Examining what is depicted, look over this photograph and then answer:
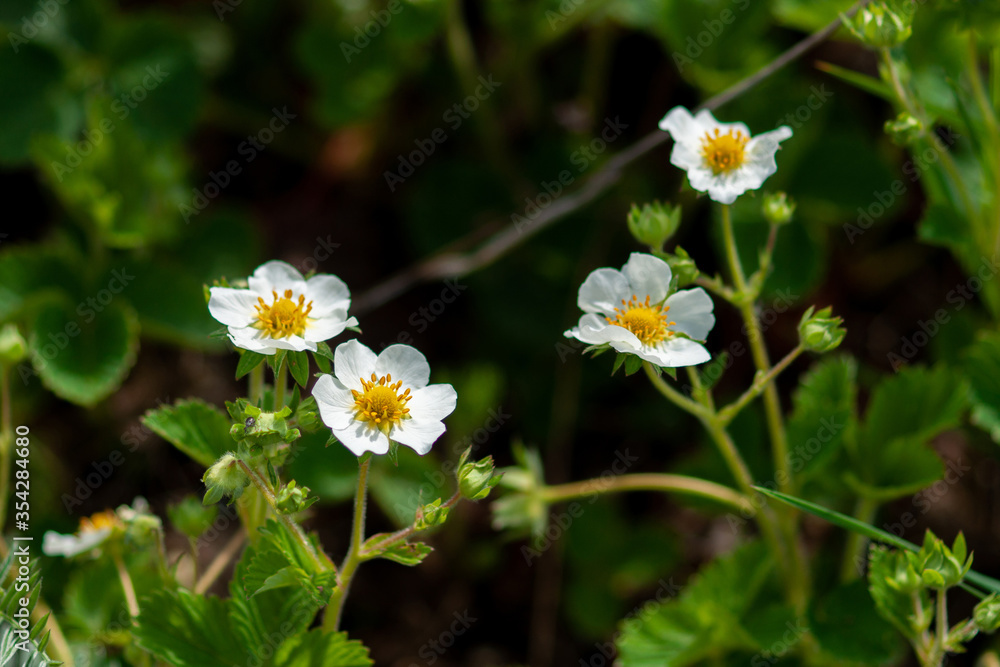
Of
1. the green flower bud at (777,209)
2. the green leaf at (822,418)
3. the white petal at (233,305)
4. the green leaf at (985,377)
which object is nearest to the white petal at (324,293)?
the white petal at (233,305)

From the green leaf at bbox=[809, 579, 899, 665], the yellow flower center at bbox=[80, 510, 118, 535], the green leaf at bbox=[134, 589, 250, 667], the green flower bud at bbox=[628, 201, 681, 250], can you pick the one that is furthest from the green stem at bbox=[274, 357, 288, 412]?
the green leaf at bbox=[809, 579, 899, 665]

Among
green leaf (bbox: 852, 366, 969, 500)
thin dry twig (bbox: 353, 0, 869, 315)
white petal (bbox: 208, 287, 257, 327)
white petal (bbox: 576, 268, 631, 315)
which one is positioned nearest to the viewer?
white petal (bbox: 208, 287, 257, 327)

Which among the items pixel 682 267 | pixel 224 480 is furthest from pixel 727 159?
pixel 224 480

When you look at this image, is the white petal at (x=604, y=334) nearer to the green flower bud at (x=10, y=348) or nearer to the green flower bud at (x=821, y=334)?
the green flower bud at (x=821, y=334)

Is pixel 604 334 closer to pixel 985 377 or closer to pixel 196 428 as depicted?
pixel 196 428

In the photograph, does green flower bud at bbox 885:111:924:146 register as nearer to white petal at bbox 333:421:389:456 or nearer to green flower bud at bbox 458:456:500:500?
green flower bud at bbox 458:456:500:500

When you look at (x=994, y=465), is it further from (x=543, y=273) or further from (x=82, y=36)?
(x=82, y=36)
